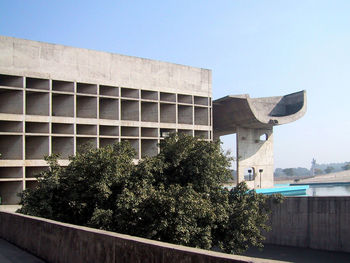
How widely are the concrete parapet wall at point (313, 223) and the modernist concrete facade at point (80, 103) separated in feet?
31.8

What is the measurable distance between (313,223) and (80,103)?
23.6 m

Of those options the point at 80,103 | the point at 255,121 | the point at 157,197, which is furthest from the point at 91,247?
the point at 255,121

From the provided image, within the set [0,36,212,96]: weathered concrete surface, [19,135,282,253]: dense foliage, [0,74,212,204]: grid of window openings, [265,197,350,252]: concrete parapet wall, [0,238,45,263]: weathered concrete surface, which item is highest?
[0,36,212,96]: weathered concrete surface

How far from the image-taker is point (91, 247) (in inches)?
320

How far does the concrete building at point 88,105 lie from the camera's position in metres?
31.4

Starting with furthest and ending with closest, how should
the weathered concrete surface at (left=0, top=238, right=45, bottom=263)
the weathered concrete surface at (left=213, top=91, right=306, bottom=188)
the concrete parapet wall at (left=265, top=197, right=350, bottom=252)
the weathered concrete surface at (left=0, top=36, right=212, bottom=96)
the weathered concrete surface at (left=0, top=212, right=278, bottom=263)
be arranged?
1. the weathered concrete surface at (left=213, top=91, right=306, bottom=188)
2. the weathered concrete surface at (left=0, top=36, right=212, bottom=96)
3. the concrete parapet wall at (left=265, top=197, right=350, bottom=252)
4. the weathered concrete surface at (left=0, top=238, right=45, bottom=263)
5. the weathered concrete surface at (left=0, top=212, right=278, bottom=263)

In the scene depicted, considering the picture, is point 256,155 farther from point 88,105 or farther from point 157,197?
point 157,197

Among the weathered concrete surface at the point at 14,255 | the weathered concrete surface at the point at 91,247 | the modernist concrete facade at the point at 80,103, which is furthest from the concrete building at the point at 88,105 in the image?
the weathered concrete surface at the point at 91,247

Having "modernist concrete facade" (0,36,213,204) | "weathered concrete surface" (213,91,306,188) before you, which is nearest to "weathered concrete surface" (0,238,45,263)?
"modernist concrete facade" (0,36,213,204)

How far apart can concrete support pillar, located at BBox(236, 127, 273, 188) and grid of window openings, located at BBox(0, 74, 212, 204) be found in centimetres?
724

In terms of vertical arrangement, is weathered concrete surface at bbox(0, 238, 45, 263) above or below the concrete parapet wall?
above

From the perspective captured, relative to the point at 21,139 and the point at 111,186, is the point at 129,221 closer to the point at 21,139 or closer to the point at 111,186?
the point at 111,186

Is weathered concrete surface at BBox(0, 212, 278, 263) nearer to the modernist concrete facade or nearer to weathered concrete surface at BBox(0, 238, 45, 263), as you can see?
weathered concrete surface at BBox(0, 238, 45, 263)

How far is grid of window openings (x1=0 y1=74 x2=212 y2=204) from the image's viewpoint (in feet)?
103
